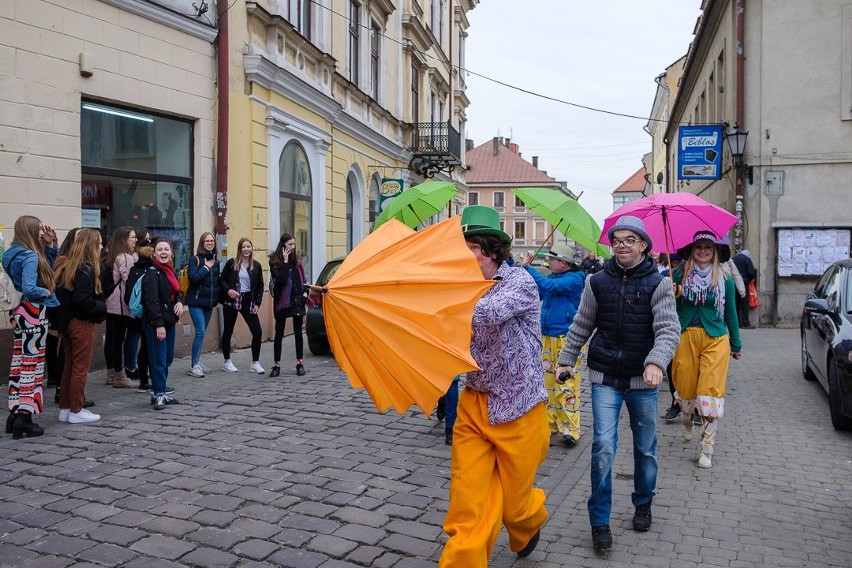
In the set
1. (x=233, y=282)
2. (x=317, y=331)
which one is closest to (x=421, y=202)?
(x=233, y=282)

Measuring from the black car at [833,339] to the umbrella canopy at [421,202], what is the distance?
4.18 m

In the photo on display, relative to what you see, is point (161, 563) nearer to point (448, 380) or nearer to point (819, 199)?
point (448, 380)

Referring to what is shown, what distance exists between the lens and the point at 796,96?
55.1 ft

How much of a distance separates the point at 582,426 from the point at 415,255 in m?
4.61

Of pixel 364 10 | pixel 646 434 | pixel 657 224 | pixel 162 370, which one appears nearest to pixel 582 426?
pixel 657 224

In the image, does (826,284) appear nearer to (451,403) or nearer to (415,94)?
(451,403)

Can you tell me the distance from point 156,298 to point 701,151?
1519 centimetres

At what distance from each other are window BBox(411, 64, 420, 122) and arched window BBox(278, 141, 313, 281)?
35.8ft

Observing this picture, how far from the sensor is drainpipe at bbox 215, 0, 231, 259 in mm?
11836

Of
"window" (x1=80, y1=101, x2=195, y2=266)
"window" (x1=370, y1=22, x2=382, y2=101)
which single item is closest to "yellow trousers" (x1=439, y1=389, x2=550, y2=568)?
"window" (x1=80, y1=101, x2=195, y2=266)

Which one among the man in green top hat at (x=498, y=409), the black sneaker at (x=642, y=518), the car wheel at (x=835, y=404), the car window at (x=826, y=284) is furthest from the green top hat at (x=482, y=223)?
the car window at (x=826, y=284)

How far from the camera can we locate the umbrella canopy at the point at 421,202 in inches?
326

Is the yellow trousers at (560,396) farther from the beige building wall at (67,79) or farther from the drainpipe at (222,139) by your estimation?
the drainpipe at (222,139)

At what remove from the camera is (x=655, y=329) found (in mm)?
4191
